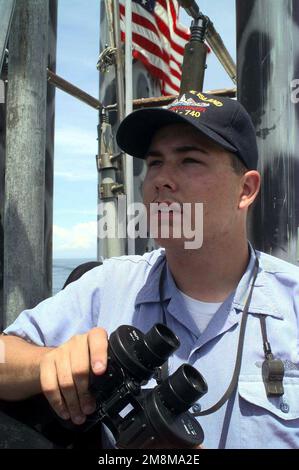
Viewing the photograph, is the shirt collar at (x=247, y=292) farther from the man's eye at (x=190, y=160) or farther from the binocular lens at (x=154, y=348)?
the binocular lens at (x=154, y=348)

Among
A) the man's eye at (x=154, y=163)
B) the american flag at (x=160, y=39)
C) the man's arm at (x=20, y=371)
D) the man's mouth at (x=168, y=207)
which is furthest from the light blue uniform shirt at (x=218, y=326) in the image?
the american flag at (x=160, y=39)

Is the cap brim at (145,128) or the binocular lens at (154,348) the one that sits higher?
the cap brim at (145,128)

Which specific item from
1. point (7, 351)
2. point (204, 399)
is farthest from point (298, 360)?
point (7, 351)

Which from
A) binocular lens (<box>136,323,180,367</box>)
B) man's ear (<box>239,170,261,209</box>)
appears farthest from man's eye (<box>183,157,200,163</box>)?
binocular lens (<box>136,323,180,367</box>)

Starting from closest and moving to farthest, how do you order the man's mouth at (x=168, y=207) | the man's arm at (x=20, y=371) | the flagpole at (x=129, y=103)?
the man's arm at (x=20, y=371) < the man's mouth at (x=168, y=207) < the flagpole at (x=129, y=103)

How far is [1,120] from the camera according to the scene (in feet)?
9.73

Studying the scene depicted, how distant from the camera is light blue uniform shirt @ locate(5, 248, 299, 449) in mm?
1869

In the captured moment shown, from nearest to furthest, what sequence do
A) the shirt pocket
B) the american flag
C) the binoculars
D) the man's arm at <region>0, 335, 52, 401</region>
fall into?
1. the binoculars
2. the man's arm at <region>0, 335, 52, 401</region>
3. the shirt pocket
4. the american flag

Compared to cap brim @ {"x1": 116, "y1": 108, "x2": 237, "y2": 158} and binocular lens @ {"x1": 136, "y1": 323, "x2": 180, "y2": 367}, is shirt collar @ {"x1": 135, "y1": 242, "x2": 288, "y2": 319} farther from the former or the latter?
binocular lens @ {"x1": 136, "y1": 323, "x2": 180, "y2": 367}

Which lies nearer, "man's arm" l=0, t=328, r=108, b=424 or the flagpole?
"man's arm" l=0, t=328, r=108, b=424

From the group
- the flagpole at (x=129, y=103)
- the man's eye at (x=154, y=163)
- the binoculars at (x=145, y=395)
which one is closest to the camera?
the binoculars at (x=145, y=395)

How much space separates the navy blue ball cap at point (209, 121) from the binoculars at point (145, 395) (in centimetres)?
88

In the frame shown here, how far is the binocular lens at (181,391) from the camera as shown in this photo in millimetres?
1432

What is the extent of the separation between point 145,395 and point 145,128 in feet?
3.74
